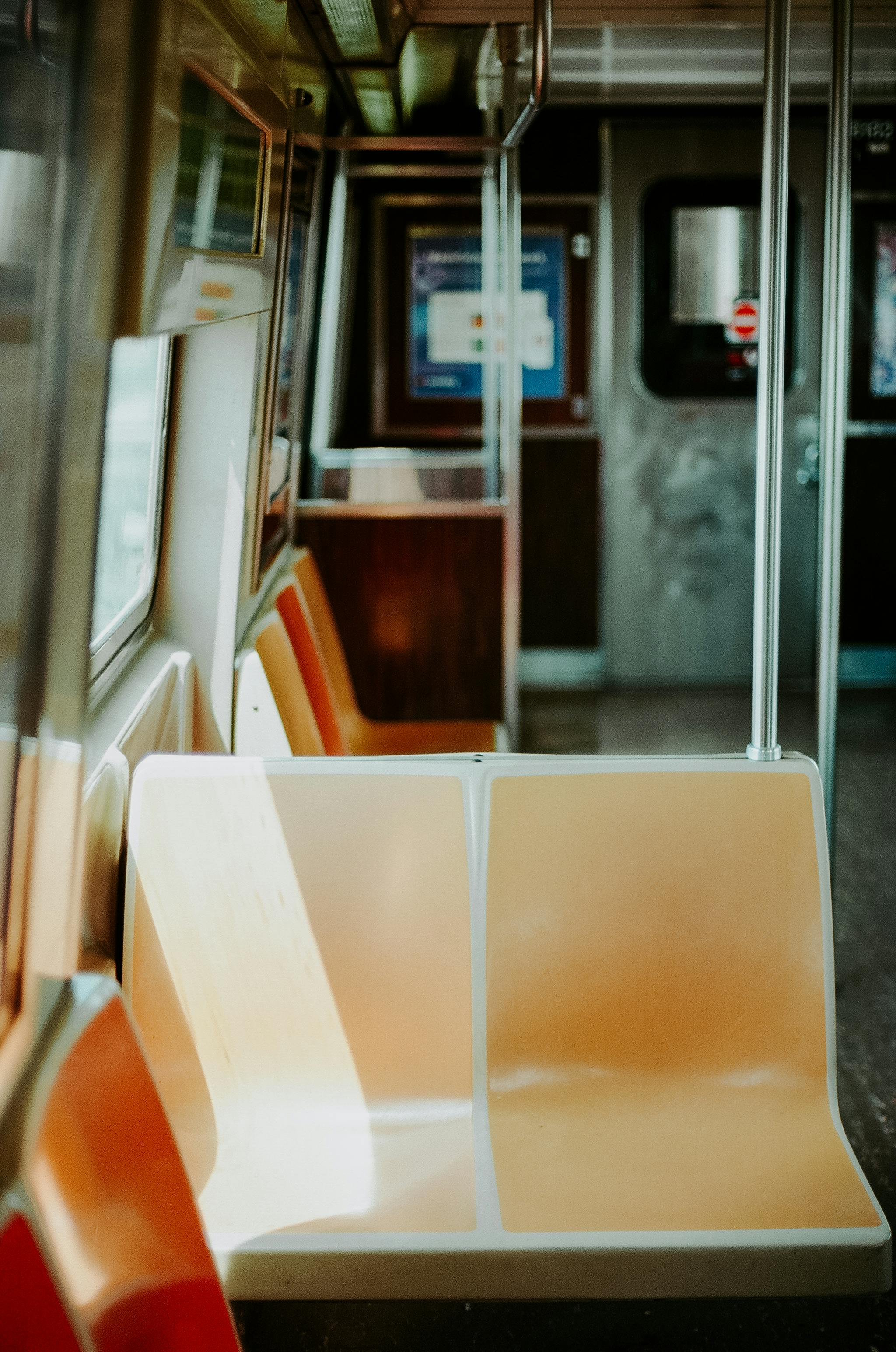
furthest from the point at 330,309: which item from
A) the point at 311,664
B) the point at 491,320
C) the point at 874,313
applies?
the point at 311,664

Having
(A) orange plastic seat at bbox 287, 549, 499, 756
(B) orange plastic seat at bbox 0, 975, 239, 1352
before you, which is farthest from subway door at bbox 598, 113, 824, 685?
(B) orange plastic seat at bbox 0, 975, 239, 1352

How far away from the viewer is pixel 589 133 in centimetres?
584

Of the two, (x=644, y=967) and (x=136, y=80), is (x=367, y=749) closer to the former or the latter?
(x=644, y=967)

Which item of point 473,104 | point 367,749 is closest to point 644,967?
point 367,749

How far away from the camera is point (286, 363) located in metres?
3.75

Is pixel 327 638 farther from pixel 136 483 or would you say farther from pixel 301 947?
pixel 301 947

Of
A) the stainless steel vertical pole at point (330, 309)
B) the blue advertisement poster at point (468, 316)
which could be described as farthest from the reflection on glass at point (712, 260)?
the stainless steel vertical pole at point (330, 309)

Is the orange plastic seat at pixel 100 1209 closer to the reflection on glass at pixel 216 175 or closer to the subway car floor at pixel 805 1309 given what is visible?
the reflection on glass at pixel 216 175

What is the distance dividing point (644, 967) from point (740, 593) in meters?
4.55

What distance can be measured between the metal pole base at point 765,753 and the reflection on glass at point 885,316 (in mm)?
4642

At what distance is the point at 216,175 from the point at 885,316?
5.23 meters

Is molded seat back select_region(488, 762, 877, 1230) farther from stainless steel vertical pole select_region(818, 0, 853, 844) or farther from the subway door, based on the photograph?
the subway door

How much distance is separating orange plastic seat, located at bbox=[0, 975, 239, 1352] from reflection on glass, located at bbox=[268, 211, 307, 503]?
2.12 meters

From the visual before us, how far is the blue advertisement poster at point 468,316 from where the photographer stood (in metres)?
6.02
